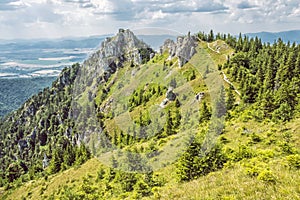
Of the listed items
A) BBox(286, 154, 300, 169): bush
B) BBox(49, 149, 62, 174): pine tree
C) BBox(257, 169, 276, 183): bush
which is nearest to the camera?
BBox(257, 169, 276, 183): bush

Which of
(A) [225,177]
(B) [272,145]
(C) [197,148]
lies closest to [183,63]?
(B) [272,145]

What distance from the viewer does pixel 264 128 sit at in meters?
49.9

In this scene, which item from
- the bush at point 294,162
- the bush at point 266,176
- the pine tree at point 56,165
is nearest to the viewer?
the bush at point 266,176

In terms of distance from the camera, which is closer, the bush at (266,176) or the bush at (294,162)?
the bush at (266,176)

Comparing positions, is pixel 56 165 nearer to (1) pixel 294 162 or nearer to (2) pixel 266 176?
(1) pixel 294 162

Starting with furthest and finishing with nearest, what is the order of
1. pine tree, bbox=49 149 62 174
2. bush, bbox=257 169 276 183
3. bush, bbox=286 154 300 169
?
pine tree, bbox=49 149 62 174 < bush, bbox=286 154 300 169 < bush, bbox=257 169 276 183

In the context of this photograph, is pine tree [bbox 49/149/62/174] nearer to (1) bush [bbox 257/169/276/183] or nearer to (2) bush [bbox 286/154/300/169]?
(2) bush [bbox 286/154/300/169]

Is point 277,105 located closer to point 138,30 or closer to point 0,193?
point 138,30

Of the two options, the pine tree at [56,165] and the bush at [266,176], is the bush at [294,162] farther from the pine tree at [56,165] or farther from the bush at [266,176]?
the pine tree at [56,165]

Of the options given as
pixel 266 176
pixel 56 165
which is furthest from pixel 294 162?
pixel 56 165

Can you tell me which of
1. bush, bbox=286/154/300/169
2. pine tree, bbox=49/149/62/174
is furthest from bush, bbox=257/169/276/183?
pine tree, bbox=49/149/62/174

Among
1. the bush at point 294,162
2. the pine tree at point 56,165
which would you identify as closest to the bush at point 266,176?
the bush at point 294,162

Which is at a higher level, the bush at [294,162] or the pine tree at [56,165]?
the bush at [294,162]

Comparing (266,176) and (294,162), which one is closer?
(266,176)
